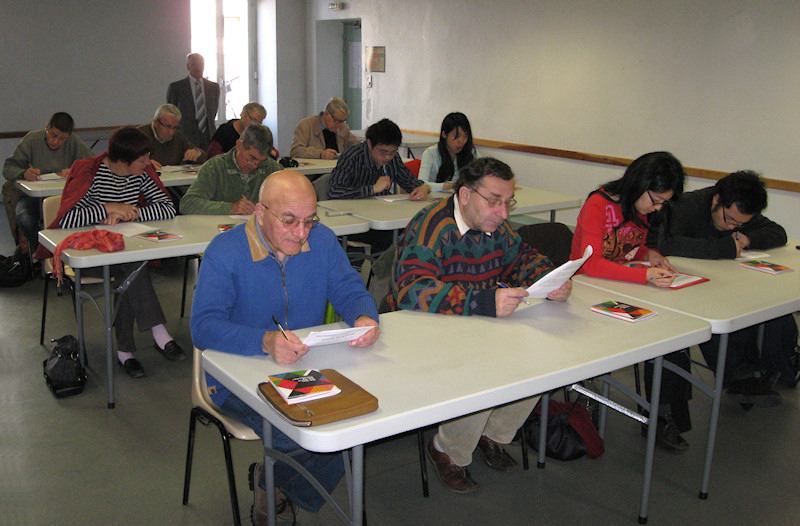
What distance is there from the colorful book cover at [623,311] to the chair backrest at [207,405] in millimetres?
1232

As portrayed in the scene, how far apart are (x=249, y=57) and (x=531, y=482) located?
9.50 metres

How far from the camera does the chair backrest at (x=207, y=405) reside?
7.22 ft

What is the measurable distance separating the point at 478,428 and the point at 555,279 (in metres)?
0.66

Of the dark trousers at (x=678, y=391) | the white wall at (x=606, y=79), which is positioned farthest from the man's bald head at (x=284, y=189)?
the white wall at (x=606, y=79)

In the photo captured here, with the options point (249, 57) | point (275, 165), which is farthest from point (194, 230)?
point (249, 57)

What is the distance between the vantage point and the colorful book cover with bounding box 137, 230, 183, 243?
11.3 feet

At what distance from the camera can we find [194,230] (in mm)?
3666

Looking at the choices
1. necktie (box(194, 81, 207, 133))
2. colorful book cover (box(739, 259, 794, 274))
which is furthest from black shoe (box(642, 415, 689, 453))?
necktie (box(194, 81, 207, 133))

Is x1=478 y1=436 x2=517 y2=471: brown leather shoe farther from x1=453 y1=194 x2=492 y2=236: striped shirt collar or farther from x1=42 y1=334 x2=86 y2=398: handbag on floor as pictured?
x1=42 y1=334 x2=86 y2=398: handbag on floor

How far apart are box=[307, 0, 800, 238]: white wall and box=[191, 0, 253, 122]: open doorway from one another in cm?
245

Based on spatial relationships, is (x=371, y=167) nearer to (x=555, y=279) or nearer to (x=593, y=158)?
(x=555, y=279)

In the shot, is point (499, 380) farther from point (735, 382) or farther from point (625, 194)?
point (735, 382)

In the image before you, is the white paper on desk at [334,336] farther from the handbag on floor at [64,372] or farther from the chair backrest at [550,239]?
the handbag on floor at [64,372]

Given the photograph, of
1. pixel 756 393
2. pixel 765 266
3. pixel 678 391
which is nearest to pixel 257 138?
pixel 678 391
